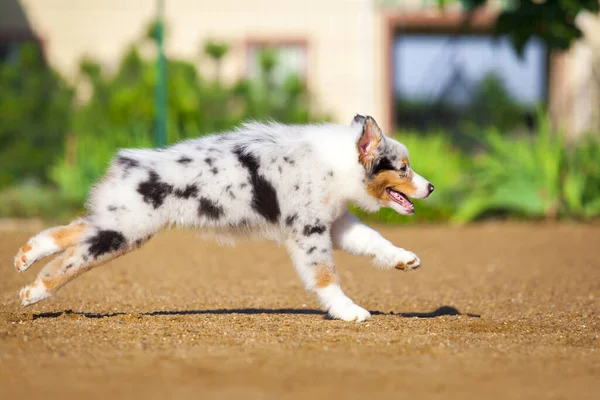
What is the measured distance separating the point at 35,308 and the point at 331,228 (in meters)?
2.25

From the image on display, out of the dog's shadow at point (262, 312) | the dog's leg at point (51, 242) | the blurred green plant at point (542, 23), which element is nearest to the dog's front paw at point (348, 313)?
the dog's shadow at point (262, 312)

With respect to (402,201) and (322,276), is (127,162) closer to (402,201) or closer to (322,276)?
(322,276)

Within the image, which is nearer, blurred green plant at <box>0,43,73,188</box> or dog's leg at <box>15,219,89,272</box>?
dog's leg at <box>15,219,89,272</box>

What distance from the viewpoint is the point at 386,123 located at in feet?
61.3

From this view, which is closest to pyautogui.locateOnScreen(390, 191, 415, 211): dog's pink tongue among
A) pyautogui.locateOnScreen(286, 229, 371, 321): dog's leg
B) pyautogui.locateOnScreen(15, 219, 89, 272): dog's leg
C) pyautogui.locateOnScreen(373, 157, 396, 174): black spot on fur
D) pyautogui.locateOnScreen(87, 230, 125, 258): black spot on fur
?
pyautogui.locateOnScreen(373, 157, 396, 174): black spot on fur

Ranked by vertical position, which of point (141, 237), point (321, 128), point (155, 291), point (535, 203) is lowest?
point (535, 203)

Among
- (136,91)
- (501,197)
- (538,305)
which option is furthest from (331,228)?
(136,91)

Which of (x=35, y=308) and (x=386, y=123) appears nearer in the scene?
(x=35, y=308)

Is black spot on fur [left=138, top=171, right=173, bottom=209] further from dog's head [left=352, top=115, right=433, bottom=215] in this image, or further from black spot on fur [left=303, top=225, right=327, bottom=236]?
dog's head [left=352, top=115, right=433, bottom=215]

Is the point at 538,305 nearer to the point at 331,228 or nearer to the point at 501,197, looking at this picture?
the point at 331,228

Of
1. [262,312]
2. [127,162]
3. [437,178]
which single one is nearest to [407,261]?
[262,312]

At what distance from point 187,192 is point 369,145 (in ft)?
4.14

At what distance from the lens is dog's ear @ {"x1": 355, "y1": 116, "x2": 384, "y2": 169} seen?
6.39 m

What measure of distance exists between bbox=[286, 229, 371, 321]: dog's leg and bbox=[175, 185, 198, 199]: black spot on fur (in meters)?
0.72
